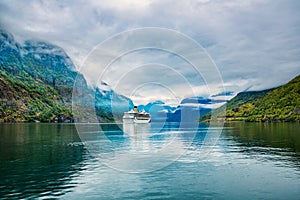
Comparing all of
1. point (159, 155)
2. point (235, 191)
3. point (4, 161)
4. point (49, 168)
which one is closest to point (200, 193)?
point (235, 191)

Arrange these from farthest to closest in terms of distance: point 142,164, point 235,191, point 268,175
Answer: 1. point 142,164
2. point 268,175
3. point 235,191

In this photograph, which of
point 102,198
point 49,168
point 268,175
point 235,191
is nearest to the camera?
point 102,198

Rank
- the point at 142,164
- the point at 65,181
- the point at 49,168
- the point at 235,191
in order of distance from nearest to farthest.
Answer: the point at 235,191
the point at 65,181
the point at 49,168
the point at 142,164

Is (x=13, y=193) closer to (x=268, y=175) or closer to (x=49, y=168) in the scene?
(x=49, y=168)

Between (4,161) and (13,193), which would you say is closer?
(13,193)

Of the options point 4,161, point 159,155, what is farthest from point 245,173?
point 4,161

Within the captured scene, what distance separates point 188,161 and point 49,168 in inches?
954

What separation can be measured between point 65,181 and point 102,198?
9.09 metres

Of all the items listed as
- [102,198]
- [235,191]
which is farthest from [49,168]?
[235,191]

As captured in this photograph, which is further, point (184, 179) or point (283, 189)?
point (184, 179)

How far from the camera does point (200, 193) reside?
97.2ft

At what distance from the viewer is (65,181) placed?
3472cm

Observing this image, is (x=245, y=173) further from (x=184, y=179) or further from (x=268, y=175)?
(x=184, y=179)

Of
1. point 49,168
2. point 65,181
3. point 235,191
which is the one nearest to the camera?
point 235,191
